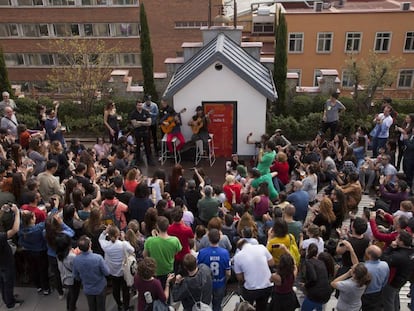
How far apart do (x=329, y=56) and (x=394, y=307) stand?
2866cm

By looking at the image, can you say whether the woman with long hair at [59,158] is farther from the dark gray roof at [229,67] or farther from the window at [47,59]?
the window at [47,59]

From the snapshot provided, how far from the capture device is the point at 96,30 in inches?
1422

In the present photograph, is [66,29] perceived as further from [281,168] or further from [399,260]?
[399,260]

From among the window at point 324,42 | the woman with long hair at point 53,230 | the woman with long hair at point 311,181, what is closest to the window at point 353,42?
the window at point 324,42

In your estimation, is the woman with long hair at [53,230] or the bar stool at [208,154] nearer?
the woman with long hair at [53,230]

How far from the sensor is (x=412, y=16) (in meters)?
31.1

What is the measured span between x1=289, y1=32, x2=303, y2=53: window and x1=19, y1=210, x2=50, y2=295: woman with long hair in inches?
1115

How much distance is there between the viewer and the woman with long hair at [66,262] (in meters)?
6.99

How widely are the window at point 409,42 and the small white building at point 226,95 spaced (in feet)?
71.5

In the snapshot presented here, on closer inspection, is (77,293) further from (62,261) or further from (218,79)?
A: (218,79)

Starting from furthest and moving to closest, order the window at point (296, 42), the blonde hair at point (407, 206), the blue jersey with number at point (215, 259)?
the window at point (296, 42)
the blonde hair at point (407, 206)
the blue jersey with number at point (215, 259)

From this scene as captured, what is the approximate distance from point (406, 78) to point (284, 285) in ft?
104

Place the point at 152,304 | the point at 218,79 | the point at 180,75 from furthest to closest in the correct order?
the point at 180,75 < the point at 218,79 < the point at 152,304

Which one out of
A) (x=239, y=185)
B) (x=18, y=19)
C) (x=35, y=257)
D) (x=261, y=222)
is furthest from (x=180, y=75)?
(x=18, y=19)
